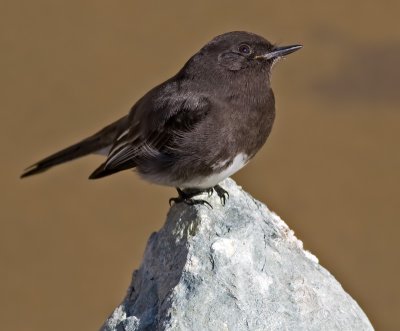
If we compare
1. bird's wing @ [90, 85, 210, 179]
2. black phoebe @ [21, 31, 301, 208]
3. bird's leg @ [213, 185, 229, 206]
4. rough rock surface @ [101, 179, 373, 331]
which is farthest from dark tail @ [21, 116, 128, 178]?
rough rock surface @ [101, 179, 373, 331]

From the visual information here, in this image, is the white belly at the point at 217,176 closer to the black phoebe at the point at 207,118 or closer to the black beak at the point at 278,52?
the black phoebe at the point at 207,118

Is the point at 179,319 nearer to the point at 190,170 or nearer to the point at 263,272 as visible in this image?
the point at 263,272

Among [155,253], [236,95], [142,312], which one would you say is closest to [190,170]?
[236,95]

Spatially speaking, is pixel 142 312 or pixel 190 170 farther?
pixel 190 170

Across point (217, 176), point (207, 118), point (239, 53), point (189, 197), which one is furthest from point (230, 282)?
point (239, 53)

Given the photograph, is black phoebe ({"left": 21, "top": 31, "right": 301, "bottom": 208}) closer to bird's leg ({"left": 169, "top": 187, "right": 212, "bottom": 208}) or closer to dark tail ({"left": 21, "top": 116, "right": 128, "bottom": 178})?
bird's leg ({"left": 169, "top": 187, "right": 212, "bottom": 208})

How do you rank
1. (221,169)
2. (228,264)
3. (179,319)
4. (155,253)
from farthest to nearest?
1. (221,169)
2. (155,253)
3. (228,264)
4. (179,319)

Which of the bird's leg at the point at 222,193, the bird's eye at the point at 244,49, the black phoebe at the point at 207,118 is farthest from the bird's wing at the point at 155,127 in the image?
the bird's leg at the point at 222,193

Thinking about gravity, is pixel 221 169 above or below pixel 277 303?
above
